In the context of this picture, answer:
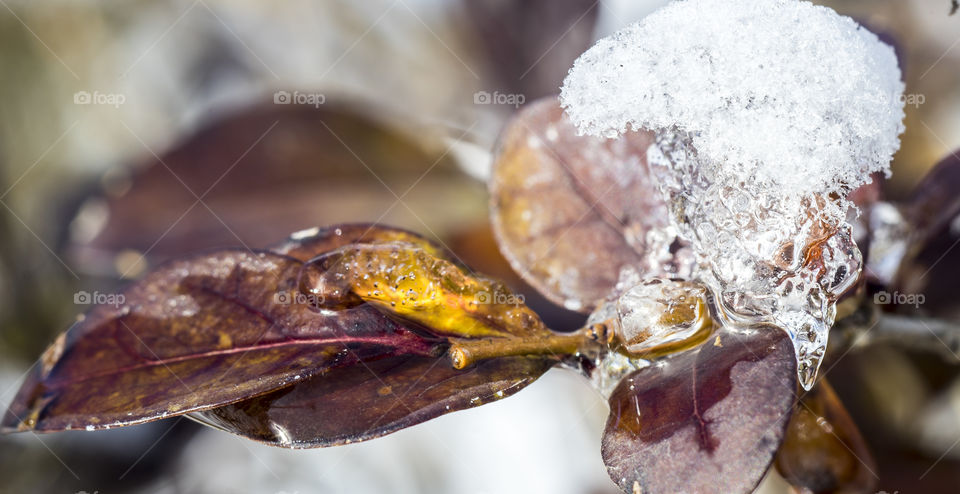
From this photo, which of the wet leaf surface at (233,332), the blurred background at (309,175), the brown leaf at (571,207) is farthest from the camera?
the blurred background at (309,175)

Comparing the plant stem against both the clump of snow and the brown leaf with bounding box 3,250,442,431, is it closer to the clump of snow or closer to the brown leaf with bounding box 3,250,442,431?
the brown leaf with bounding box 3,250,442,431

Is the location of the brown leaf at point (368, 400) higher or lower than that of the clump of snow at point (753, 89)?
lower

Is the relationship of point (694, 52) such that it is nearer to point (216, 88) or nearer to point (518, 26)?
point (518, 26)

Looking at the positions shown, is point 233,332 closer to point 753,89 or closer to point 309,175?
point 753,89

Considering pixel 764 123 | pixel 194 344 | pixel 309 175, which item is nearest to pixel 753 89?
pixel 764 123

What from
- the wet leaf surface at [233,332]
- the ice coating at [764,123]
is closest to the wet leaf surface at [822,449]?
the ice coating at [764,123]

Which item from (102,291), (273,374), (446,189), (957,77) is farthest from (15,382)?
(957,77)

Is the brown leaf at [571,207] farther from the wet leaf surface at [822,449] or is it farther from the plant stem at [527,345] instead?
the wet leaf surface at [822,449]
